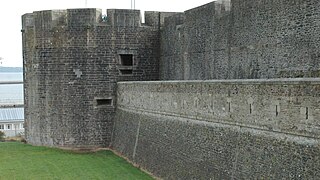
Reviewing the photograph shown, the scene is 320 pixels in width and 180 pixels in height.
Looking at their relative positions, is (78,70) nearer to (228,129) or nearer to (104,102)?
(104,102)

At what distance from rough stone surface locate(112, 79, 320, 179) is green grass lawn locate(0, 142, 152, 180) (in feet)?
2.10

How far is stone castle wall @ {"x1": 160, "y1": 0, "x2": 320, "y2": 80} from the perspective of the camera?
982cm

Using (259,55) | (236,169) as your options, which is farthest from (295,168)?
(259,55)

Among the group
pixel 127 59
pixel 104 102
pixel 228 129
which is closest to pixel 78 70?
pixel 104 102

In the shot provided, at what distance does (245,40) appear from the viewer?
38.8 feet

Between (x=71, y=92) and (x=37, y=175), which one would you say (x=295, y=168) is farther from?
(x=71, y=92)

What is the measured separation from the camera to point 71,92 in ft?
53.1

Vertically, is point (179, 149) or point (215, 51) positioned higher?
point (215, 51)

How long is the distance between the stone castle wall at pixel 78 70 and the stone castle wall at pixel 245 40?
161 centimetres

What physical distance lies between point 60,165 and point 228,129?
5.67m

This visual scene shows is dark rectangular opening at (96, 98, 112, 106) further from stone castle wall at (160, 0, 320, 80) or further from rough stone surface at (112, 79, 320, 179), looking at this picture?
rough stone surface at (112, 79, 320, 179)

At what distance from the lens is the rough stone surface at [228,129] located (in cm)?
698

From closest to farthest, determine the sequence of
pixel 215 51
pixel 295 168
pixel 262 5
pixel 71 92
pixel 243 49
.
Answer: pixel 295 168 → pixel 262 5 → pixel 243 49 → pixel 215 51 → pixel 71 92

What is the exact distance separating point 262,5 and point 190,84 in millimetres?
2451
